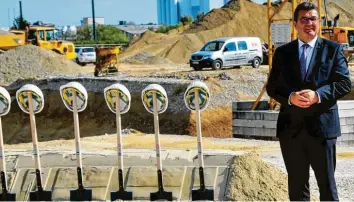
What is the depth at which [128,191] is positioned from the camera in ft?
22.9

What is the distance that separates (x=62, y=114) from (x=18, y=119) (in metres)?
2.04

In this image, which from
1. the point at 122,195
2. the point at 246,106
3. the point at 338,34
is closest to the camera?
the point at 122,195

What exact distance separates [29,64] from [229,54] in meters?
11.4

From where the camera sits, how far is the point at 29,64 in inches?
1334

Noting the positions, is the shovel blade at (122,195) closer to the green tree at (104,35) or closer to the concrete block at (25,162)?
the concrete block at (25,162)

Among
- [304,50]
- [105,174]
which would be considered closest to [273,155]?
[105,174]

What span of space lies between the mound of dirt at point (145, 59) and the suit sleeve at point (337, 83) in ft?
129

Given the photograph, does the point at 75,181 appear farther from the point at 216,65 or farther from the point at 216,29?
the point at 216,29

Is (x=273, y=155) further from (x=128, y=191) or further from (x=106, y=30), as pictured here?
(x=106, y=30)

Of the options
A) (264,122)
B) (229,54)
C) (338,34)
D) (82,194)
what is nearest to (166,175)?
(82,194)

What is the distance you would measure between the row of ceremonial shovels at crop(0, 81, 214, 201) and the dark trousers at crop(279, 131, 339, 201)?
1.88 metres

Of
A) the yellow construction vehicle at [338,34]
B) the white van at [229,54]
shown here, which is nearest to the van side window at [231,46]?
the white van at [229,54]

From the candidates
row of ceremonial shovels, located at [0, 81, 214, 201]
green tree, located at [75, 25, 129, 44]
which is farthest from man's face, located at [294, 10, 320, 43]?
green tree, located at [75, 25, 129, 44]

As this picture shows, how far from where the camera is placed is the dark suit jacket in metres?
4.50
